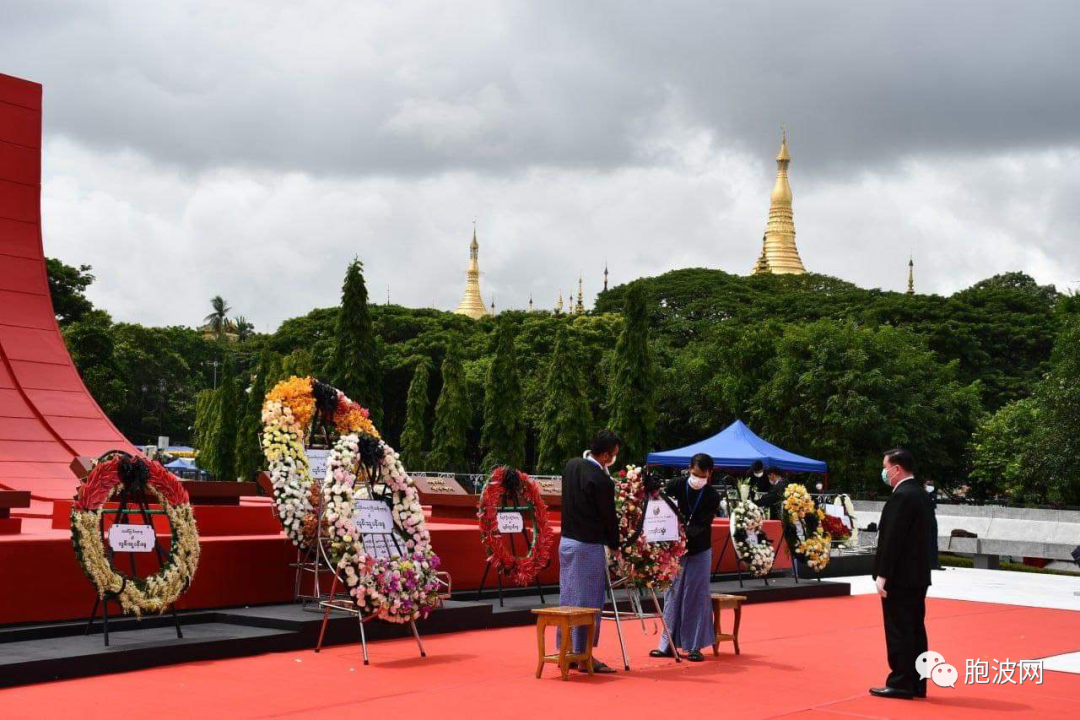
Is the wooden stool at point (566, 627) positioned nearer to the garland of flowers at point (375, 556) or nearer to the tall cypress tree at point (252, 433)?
the garland of flowers at point (375, 556)

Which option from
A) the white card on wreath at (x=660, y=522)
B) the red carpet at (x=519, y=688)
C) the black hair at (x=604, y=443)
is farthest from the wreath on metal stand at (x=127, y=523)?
the white card on wreath at (x=660, y=522)

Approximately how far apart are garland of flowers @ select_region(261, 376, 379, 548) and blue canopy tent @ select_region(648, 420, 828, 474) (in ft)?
47.6

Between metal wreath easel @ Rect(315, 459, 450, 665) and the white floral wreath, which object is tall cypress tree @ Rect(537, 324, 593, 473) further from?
metal wreath easel @ Rect(315, 459, 450, 665)

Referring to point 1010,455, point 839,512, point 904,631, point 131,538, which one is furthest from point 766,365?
point 131,538

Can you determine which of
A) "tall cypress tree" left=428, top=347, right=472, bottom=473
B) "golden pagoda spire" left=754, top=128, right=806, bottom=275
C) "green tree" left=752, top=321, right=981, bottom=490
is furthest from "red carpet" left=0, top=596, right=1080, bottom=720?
"golden pagoda spire" left=754, top=128, right=806, bottom=275

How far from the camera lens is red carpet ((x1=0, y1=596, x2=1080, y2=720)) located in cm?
692

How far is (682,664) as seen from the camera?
8.98 meters

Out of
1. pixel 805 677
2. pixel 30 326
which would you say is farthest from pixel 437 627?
pixel 30 326

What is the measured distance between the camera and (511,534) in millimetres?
11766

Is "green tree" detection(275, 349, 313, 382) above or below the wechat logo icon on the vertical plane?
above

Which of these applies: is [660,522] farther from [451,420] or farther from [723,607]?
[451,420]

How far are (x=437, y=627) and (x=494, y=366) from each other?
28763 millimetres

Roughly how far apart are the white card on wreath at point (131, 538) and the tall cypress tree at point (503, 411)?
30482 mm

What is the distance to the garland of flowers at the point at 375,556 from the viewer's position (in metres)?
8.88
